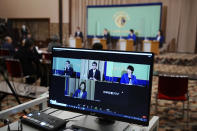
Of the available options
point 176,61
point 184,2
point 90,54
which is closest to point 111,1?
point 184,2

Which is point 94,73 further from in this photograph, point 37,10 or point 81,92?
point 37,10

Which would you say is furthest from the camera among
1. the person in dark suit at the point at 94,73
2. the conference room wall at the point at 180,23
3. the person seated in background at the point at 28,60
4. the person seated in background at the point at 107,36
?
the person seated in background at the point at 107,36

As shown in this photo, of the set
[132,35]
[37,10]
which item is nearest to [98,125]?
[132,35]

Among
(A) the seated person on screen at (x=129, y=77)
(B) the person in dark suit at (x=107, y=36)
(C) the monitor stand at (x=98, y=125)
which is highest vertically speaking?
(B) the person in dark suit at (x=107, y=36)

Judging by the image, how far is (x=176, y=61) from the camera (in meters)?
8.77

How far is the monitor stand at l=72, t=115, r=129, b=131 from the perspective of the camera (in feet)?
4.26

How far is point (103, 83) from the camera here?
→ 1325mm

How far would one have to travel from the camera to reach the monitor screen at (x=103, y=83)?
123cm

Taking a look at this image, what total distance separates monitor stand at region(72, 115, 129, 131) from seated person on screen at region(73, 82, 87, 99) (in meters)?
0.16

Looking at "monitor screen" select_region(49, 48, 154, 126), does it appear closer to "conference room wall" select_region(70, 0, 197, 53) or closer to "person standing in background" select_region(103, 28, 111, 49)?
"person standing in background" select_region(103, 28, 111, 49)

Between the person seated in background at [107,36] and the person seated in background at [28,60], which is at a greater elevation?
the person seated in background at [107,36]

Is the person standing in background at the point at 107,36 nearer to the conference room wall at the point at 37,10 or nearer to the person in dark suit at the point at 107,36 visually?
the person in dark suit at the point at 107,36

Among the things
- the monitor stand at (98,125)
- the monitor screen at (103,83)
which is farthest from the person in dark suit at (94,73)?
the monitor stand at (98,125)

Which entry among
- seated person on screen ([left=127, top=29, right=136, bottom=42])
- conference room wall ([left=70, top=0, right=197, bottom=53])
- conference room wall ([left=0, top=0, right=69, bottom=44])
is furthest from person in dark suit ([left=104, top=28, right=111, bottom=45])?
conference room wall ([left=0, top=0, right=69, bottom=44])
